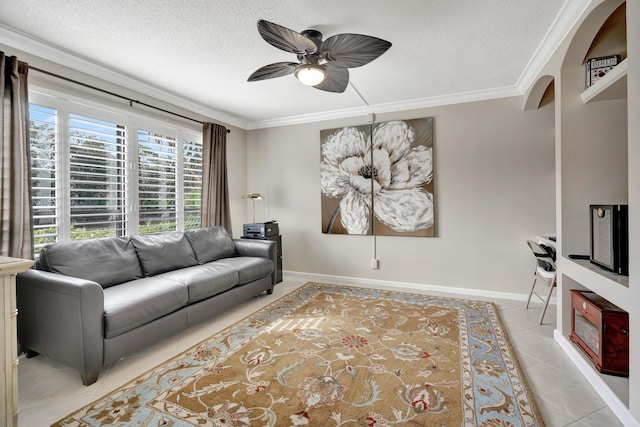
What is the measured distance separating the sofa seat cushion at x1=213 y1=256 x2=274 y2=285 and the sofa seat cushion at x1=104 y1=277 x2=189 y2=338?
75 centimetres

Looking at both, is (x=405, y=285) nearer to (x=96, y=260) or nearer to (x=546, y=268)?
(x=546, y=268)

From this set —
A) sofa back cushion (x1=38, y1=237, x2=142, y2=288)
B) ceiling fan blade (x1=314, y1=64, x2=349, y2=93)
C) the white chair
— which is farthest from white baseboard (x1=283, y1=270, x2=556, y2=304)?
ceiling fan blade (x1=314, y1=64, x2=349, y2=93)

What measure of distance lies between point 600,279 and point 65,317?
133 inches

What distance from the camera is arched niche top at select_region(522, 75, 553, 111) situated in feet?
9.32

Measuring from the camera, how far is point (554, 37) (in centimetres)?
237

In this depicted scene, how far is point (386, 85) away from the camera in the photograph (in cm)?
344

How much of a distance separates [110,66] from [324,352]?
3.27 meters

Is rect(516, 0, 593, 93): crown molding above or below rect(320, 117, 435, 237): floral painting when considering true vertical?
above

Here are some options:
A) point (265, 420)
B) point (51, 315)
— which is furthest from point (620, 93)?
point (51, 315)

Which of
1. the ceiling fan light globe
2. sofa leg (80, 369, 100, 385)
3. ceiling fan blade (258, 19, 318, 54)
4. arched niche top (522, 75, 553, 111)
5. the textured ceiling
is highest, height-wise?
the textured ceiling

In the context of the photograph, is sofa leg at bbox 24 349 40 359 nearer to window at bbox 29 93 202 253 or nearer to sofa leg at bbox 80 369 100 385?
sofa leg at bbox 80 369 100 385

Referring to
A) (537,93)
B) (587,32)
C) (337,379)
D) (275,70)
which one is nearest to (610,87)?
(587,32)

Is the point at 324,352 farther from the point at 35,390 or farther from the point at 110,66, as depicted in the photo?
the point at 110,66

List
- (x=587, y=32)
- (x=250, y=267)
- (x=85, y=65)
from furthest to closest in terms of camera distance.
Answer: (x=250, y=267)
(x=85, y=65)
(x=587, y=32)
